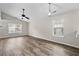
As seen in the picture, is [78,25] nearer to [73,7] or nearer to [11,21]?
[73,7]

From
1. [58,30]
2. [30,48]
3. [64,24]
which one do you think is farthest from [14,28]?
[64,24]

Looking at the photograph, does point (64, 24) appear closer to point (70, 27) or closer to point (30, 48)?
point (70, 27)

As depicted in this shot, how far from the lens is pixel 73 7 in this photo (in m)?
1.67

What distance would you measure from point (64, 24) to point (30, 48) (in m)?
0.76

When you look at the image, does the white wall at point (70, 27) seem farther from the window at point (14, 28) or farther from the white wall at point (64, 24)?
the window at point (14, 28)

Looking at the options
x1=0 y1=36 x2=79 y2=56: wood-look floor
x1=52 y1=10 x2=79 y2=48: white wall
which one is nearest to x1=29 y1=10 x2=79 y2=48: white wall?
x1=52 y1=10 x2=79 y2=48: white wall

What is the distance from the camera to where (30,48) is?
1756 millimetres

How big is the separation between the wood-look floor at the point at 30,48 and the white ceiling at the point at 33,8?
467mm

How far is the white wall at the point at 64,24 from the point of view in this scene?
5.46ft

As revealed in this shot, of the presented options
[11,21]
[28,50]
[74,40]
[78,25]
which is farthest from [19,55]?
[78,25]

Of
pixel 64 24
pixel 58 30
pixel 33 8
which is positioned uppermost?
pixel 33 8

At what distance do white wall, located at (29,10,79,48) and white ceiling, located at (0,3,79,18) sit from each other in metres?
0.08

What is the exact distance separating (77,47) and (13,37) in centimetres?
114

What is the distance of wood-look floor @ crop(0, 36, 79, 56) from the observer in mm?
1711
